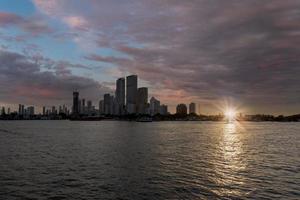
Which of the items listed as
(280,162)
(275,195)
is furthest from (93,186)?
(280,162)

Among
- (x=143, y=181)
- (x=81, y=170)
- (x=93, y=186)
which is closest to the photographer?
(x=93, y=186)

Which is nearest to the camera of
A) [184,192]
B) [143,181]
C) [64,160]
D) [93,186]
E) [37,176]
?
[184,192]

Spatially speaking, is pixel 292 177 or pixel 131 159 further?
pixel 131 159

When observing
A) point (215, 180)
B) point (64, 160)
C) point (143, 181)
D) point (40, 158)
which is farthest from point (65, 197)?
point (40, 158)

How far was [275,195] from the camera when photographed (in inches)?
1284

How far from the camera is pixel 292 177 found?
42.3 metres

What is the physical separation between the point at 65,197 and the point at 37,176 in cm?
1241

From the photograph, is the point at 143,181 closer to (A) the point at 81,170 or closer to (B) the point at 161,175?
(B) the point at 161,175

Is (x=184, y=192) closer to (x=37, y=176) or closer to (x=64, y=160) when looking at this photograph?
(x=37, y=176)

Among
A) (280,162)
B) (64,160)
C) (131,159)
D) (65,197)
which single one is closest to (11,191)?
(65,197)

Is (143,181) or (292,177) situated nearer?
(143,181)

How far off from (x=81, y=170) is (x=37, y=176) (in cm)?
714

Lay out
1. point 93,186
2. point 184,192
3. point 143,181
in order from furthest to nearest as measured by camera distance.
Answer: point 143,181 < point 93,186 < point 184,192

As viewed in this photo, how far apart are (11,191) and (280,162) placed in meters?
46.8
